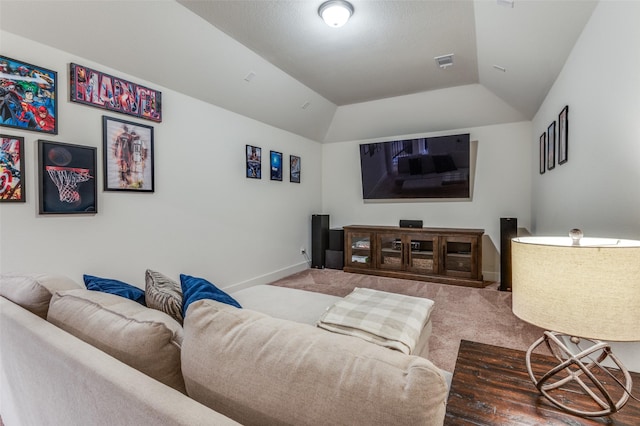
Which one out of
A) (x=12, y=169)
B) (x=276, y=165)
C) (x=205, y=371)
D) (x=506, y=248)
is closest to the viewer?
(x=205, y=371)

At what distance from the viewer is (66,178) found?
2.16 metres

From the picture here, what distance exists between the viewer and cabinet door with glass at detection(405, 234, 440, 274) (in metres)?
4.29

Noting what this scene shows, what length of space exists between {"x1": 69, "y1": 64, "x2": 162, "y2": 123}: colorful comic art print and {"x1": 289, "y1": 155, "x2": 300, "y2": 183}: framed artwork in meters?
2.15

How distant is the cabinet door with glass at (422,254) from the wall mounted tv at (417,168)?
0.73 metres

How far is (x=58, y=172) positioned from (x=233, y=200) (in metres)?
1.75

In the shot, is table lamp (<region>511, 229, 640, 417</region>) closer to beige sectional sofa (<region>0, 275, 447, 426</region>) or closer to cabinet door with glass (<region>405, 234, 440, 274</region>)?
beige sectional sofa (<region>0, 275, 447, 426</region>)

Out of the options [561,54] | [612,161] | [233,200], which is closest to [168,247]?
[233,200]

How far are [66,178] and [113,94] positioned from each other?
79 cm

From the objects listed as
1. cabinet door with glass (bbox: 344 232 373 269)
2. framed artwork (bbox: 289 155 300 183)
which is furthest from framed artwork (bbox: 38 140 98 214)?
cabinet door with glass (bbox: 344 232 373 269)

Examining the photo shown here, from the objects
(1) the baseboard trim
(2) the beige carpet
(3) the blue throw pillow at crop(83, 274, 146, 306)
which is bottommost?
(2) the beige carpet

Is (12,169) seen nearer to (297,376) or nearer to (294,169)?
(297,376)

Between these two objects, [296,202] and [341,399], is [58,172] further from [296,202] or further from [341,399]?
[296,202]

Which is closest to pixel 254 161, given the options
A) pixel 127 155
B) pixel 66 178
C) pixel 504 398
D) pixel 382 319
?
pixel 127 155

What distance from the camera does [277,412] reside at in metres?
0.57
